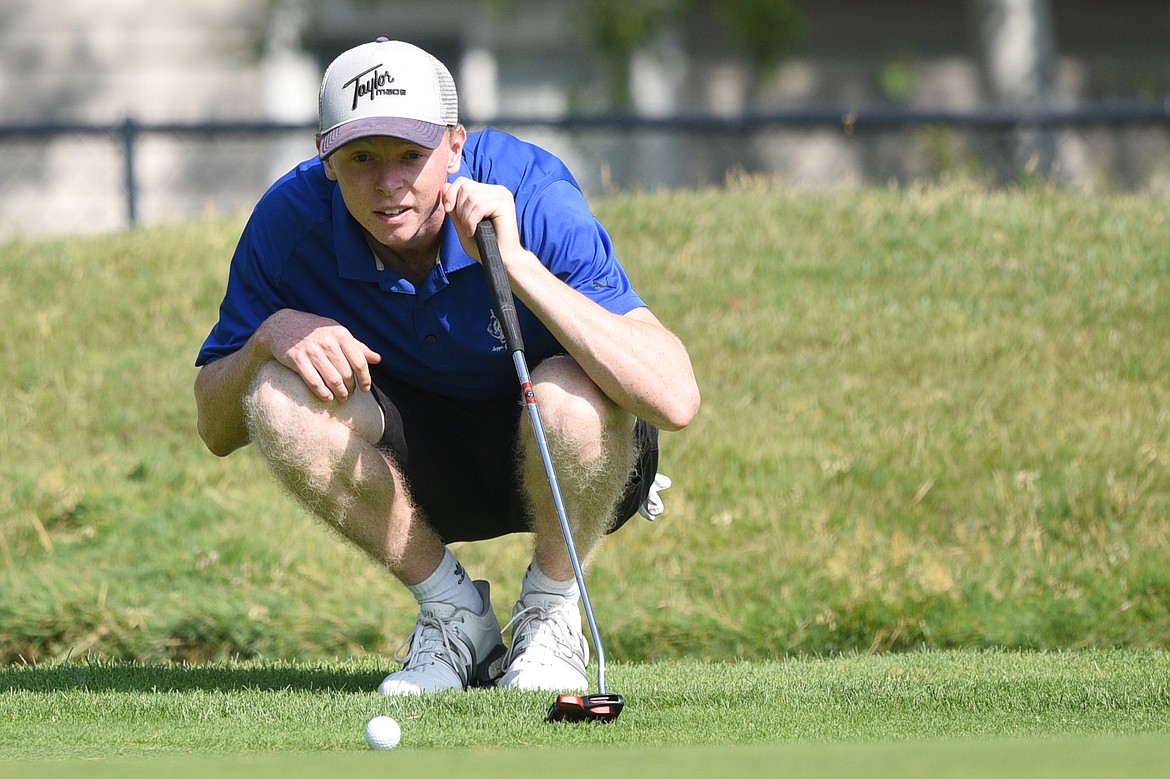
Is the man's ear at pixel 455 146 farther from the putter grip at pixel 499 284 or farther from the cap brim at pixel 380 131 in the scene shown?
the putter grip at pixel 499 284

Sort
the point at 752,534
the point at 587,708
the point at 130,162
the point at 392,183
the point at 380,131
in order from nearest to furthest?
the point at 587,708
the point at 380,131
the point at 392,183
the point at 752,534
the point at 130,162

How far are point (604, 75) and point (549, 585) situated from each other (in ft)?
30.5

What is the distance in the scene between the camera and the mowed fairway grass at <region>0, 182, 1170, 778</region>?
306cm

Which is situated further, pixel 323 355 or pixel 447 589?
pixel 447 589

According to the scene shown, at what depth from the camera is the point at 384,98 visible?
11.7 ft

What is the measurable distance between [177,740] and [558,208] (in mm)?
1503

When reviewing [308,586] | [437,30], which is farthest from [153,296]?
[437,30]

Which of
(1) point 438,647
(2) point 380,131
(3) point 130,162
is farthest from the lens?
(3) point 130,162

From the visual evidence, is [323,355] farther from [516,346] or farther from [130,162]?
[130,162]

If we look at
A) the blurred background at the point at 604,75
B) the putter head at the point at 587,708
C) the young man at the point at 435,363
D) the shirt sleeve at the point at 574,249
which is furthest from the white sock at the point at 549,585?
the blurred background at the point at 604,75


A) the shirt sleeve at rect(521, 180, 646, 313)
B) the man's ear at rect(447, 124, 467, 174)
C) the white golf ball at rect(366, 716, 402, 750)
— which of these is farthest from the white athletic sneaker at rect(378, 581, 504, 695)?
the man's ear at rect(447, 124, 467, 174)

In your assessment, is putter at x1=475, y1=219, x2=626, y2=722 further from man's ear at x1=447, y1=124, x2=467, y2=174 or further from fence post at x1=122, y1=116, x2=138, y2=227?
fence post at x1=122, y1=116, x2=138, y2=227

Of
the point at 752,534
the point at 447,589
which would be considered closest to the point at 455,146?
the point at 447,589

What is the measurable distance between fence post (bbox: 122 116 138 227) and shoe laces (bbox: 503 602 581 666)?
18.4 feet
